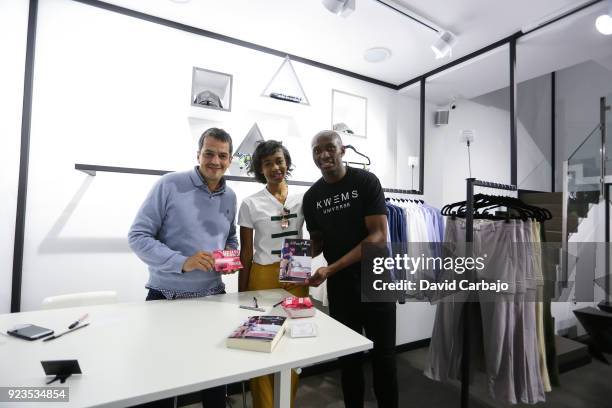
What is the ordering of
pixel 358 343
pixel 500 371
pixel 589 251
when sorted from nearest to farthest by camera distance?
1. pixel 358 343
2. pixel 500 371
3. pixel 589 251

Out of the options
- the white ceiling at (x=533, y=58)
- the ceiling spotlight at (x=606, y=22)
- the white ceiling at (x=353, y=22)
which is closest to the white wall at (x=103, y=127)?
the white ceiling at (x=353, y=22)

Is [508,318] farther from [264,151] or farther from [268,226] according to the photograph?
[264,151]

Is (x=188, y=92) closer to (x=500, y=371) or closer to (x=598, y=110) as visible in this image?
(x=500, y=371)

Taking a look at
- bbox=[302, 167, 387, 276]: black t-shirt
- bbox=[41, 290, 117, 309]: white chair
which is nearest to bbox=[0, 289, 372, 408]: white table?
bbox=[41, 290, 117, 309]: white chair

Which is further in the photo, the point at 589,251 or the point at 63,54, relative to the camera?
the point at 589,251

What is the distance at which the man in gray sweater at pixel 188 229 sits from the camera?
4.72 ft

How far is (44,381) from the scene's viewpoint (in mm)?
762

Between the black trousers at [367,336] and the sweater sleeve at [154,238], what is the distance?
0.91 m

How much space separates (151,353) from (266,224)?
923 mm

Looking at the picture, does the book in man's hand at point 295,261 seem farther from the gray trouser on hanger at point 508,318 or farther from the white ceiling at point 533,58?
the white ceiling at point 533,58

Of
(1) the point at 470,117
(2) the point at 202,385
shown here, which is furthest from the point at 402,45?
(2) the point at 202,385

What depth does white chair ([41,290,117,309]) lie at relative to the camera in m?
1.53

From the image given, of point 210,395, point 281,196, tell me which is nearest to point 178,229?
point 281,196

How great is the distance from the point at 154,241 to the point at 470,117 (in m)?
3.97
